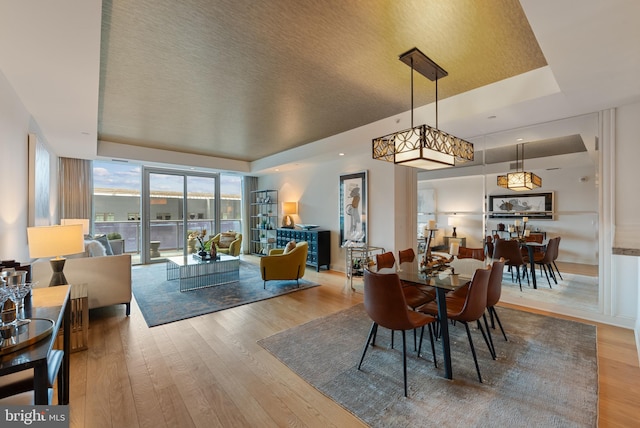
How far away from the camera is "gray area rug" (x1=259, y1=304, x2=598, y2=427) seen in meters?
1.80

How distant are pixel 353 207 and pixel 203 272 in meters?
3.21

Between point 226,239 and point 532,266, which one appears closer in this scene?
point 532,266

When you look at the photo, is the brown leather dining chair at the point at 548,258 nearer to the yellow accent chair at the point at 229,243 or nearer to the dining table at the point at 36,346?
the dining table at the point at 36,346

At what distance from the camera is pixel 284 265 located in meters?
4.70

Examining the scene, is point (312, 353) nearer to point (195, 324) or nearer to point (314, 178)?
point (195, 324)

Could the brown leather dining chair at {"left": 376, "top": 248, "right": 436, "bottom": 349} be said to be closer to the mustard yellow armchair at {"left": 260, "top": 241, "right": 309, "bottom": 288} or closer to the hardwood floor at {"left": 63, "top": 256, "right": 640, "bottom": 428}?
the hardwood floor at {"left": 63, "top": 256, "right": 640, "bottom": 428}

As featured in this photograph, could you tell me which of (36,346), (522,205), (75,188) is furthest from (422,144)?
(75,188)

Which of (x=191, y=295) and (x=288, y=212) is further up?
(x=288, y=212)

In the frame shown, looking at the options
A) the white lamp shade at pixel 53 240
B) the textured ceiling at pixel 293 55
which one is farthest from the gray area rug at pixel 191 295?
the textured ceiling at pixel 293 55

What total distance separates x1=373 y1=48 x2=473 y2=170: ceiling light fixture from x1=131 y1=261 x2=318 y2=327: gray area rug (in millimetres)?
2881

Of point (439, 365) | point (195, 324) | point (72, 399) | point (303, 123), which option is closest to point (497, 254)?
point (439, 365)

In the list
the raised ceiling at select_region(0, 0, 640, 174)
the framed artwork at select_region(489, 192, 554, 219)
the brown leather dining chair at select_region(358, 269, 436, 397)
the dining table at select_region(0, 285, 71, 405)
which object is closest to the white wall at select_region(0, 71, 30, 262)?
the raised ceiling at select_region(0, 0, 640, 174)

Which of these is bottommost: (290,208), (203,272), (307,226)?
(203,272)

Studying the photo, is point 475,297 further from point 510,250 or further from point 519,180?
point 519,180
